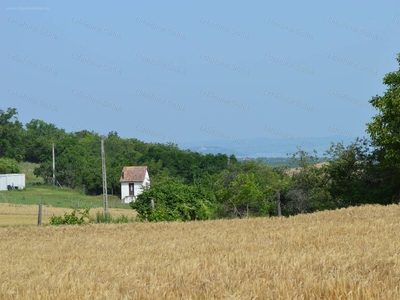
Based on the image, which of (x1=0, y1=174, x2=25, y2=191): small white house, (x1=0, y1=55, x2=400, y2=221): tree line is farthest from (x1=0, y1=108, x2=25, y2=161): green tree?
Result: (x1=0, y1=55, x2=400, y2=221): tree line

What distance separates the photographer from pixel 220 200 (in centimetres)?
4031

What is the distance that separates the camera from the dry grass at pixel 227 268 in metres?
6.91

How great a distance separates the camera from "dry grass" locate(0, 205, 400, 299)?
22.7ft

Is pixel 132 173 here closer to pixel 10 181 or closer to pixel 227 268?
pixel 10 181

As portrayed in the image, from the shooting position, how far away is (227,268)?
909 centimetres

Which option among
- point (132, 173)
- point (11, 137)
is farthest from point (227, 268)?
point (11, 137)

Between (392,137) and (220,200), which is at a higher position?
(392,137)

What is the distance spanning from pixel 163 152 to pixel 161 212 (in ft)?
275

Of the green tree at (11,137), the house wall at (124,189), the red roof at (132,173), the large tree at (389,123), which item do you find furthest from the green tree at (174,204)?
the green tree at (11,137)

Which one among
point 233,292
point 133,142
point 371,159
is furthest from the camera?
point 133,142

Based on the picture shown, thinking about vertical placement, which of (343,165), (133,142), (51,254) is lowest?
(51,254)

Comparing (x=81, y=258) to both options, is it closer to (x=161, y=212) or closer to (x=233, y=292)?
(x=233, y=292)

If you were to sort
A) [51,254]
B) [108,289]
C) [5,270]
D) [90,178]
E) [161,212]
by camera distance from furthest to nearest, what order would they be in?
1. [90,178]
2. [161,212]
3. [51,254]
4. [5,270]
5. [108,289]

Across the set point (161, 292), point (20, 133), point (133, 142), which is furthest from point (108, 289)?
point (133, 142)
